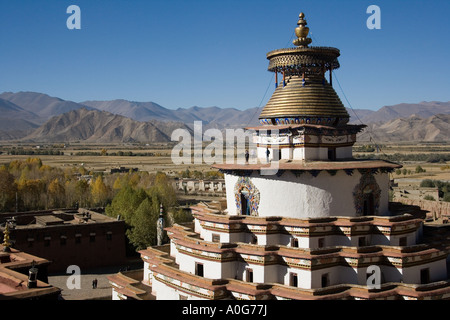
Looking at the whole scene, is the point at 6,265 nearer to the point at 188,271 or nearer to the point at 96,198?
the point at 188,271

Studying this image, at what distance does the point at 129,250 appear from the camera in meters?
49.6

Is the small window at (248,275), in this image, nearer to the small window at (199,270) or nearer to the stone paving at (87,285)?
the small window at (199,270)

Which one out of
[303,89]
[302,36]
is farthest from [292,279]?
[302,36]

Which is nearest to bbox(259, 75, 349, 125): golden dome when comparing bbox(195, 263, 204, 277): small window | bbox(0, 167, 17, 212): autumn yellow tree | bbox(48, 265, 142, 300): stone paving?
bbox(195, 263, 204, 277): small window

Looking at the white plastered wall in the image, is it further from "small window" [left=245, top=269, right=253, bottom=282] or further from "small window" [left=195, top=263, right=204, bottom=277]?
"small window" [left=195, top=263, right=204, bottom=277]

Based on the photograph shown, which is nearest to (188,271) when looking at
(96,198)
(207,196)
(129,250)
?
(129,250)

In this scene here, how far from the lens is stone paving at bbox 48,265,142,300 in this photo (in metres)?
37.7

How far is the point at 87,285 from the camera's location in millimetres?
41188

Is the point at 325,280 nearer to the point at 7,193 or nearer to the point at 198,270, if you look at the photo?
the point at 198,270

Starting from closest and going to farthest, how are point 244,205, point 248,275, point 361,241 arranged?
point 248,275 < point 361,241 < point 244,205

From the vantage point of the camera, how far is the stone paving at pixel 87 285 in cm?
3772

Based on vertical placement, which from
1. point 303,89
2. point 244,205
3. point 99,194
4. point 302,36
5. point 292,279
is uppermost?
point 302,36

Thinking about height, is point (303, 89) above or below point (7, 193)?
above
